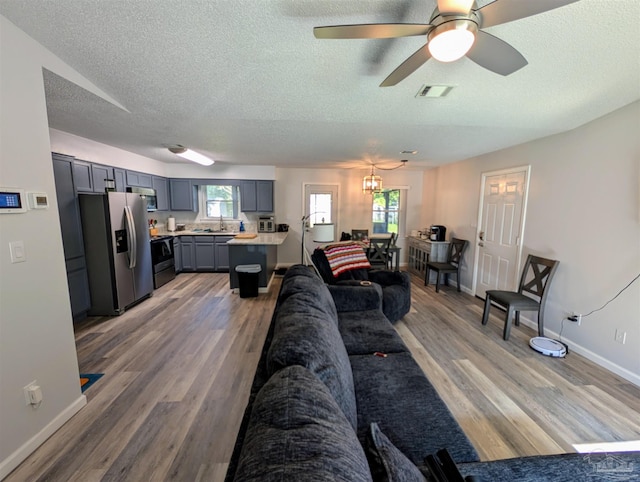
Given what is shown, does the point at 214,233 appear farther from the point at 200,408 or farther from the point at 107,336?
the point at 200,408

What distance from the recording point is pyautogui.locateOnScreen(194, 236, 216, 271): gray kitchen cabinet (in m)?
5.62

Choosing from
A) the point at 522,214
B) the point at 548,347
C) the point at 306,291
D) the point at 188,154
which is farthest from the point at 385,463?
the point at 188,154

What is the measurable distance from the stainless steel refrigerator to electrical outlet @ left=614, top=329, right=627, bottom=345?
5.46 m

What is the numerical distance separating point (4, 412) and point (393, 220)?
6309 mm

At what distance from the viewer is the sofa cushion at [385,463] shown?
756 millimetres

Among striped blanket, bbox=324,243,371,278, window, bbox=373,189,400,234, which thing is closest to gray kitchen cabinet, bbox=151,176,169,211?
striped blanket, bbox=324,243,371,278

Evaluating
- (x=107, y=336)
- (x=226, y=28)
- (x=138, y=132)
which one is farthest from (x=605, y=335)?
(x=138, y=132)

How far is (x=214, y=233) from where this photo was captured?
5691mm

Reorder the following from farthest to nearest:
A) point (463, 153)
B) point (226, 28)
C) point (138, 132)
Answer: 1. point (463, 153)
2. point (138, 132)
3. point (226, 28)

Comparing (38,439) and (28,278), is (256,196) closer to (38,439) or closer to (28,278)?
(28,278)

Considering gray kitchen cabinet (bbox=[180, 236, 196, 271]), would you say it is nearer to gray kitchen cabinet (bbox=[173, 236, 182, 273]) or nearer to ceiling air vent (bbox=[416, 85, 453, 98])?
gray kitchen cabinet (bbox=[173, 236, 182, 273])

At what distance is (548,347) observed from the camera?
273 centimetres

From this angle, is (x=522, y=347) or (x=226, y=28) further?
(x=522, y=347)

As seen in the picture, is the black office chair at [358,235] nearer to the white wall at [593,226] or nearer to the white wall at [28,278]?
the white wall at [593,226]
